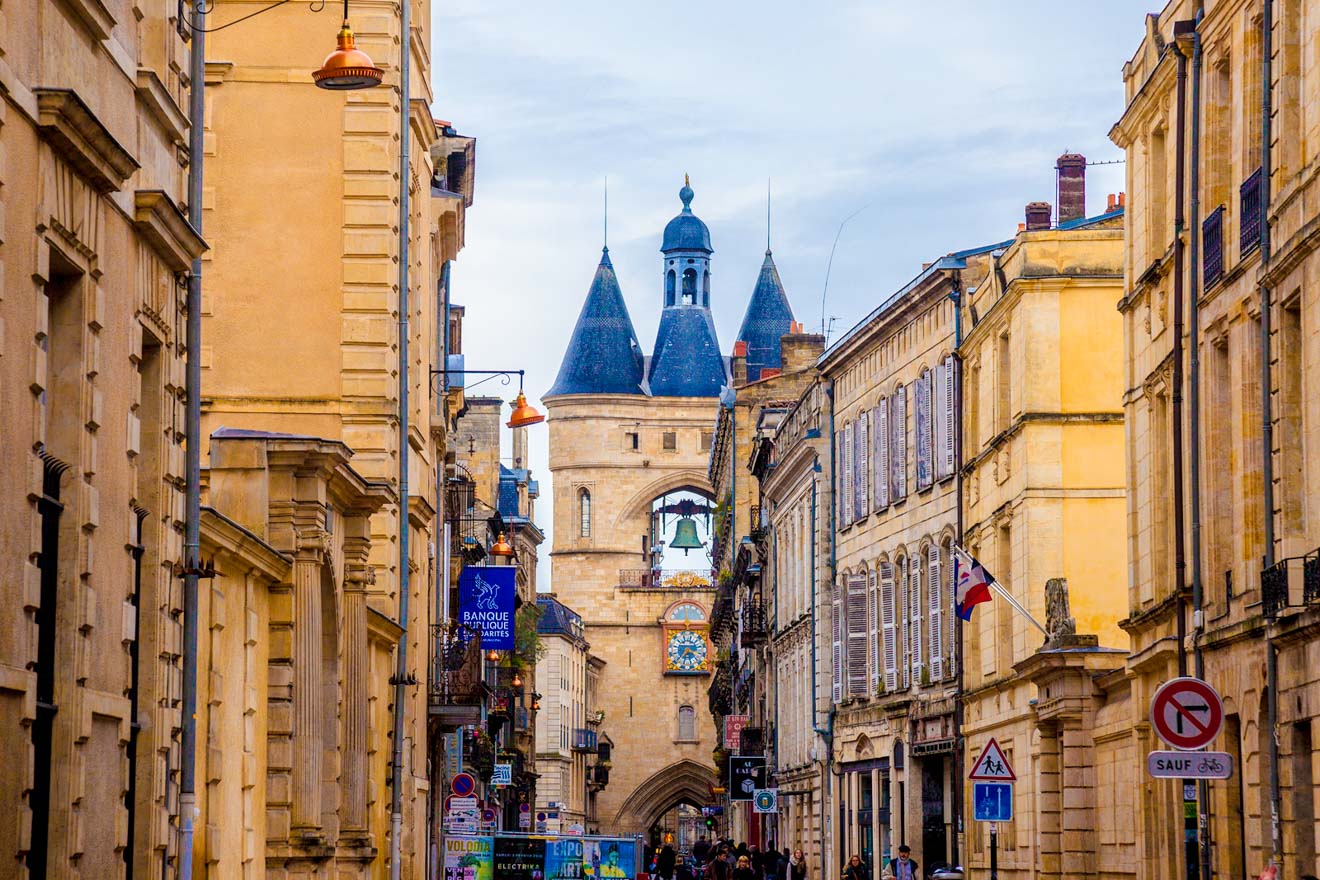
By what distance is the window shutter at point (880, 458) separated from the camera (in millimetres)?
43625

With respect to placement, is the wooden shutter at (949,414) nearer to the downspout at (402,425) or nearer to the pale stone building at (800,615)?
the pale stone building at (800,615)

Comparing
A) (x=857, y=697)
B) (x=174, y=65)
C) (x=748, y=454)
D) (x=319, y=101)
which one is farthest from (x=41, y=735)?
(x=748, y=454)

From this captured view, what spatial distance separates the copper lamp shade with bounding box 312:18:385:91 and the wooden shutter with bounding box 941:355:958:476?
20498 mm

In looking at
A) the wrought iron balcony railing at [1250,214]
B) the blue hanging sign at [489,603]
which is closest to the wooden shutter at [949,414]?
the blue hanging sign at [489,603]

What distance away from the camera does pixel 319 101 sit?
28.4m

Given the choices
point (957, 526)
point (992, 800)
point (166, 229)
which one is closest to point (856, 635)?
point (957, 526)

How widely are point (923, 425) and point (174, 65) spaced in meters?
26.5

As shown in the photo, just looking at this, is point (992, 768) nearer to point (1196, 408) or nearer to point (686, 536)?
point (1196, 408)

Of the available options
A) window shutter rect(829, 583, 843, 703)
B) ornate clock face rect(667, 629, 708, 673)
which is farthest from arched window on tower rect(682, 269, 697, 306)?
window shutter rect(829, 583, 843, 703)

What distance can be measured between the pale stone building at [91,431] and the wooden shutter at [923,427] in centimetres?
2562

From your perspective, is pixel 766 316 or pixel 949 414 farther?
pixel 766 316

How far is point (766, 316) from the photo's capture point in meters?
138

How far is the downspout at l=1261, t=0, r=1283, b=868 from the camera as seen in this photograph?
1917cm

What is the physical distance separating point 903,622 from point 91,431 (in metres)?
30.8
